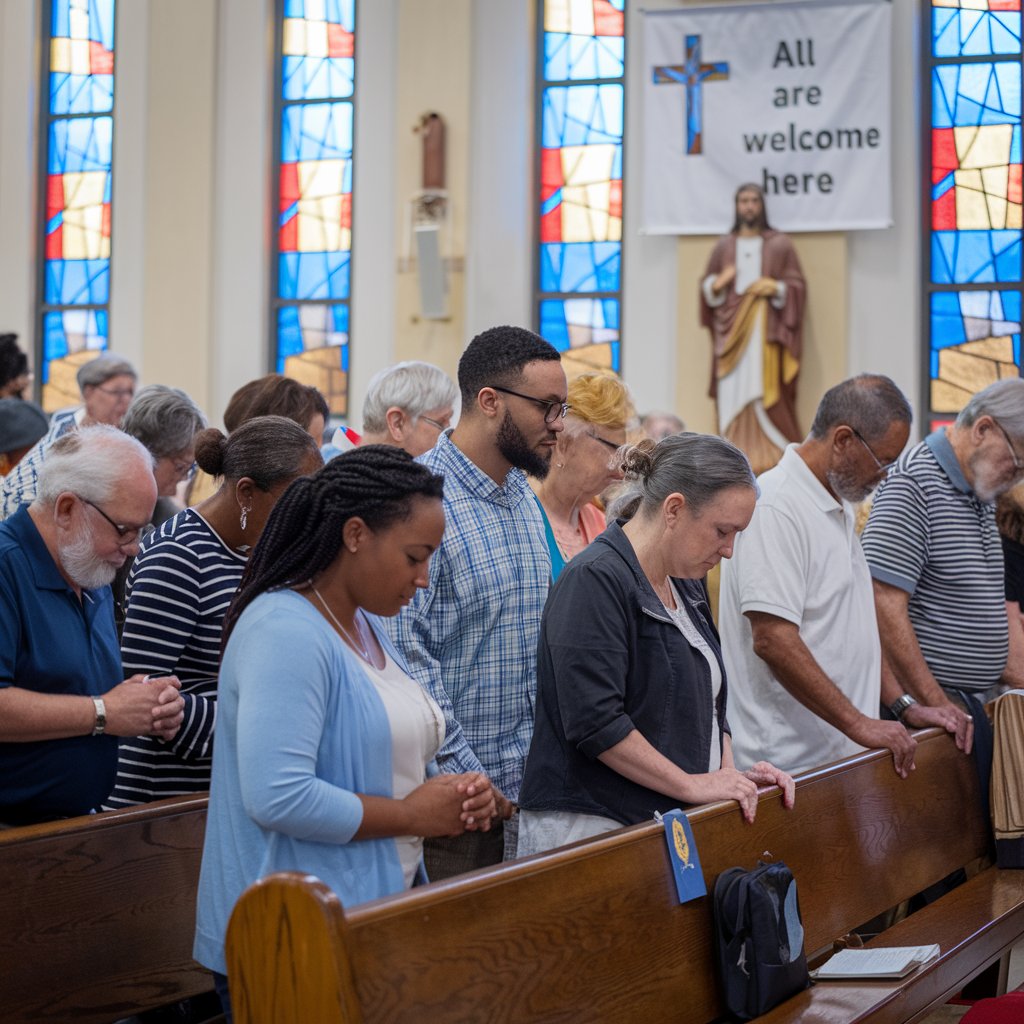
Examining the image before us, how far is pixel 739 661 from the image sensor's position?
12.1 feet

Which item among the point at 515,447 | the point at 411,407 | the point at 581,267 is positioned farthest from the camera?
the point at 581,267

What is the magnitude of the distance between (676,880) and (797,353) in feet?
24.7

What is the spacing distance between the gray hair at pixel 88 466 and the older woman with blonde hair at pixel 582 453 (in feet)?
3.69

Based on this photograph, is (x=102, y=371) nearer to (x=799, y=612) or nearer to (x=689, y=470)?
(x=799, y=612)

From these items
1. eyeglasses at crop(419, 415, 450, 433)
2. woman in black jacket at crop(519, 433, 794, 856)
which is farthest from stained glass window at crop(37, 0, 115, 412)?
woman in black jacket at crop(519, 433, 794, 856)

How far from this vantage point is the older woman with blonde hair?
3648 millimetres

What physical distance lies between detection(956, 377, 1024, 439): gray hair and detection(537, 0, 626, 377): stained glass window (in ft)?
21.0

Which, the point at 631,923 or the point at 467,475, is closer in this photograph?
the point at 631,923

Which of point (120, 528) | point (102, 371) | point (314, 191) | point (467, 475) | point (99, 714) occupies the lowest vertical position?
point (99, 714)

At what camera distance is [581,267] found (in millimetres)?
10703

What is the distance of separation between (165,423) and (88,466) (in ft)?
4.55

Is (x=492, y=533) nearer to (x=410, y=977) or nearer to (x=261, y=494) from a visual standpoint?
(x=261, y=494)

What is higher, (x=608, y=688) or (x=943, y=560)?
(x=943, y=560)

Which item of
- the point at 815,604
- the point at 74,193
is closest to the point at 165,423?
the point at 815,604
